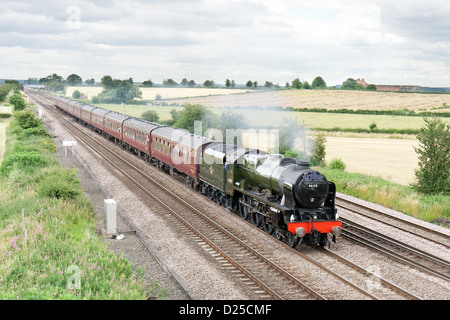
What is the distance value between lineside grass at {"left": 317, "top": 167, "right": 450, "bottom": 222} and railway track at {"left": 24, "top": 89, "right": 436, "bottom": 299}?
8469 millimetres

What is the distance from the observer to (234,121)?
42.4 meters

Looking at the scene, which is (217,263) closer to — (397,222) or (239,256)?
(239,256)

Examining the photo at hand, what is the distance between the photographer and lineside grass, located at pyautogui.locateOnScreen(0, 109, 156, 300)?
9719 mm

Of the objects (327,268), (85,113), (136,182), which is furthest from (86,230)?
(85,113)

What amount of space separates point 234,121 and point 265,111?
13.7ft

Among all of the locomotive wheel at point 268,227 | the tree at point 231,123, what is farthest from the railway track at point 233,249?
the tree at point 231,123

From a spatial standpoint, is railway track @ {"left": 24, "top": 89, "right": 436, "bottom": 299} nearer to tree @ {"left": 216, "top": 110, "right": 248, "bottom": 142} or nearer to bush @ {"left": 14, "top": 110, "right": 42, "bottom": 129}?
tree @ {"left": 216, "top": 110, "right": 248, "bottom": 142}

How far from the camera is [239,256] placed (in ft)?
47.9

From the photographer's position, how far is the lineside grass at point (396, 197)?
20.5 m

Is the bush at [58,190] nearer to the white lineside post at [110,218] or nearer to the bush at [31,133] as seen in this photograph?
the white lineside post at [110,218]

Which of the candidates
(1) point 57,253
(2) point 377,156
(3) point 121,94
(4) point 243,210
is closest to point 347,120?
(2) point 377,156

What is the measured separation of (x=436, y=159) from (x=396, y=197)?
2.96 m

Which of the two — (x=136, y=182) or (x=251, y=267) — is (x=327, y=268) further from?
(x=136, y=182)

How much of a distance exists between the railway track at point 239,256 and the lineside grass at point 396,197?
8.47 meters
